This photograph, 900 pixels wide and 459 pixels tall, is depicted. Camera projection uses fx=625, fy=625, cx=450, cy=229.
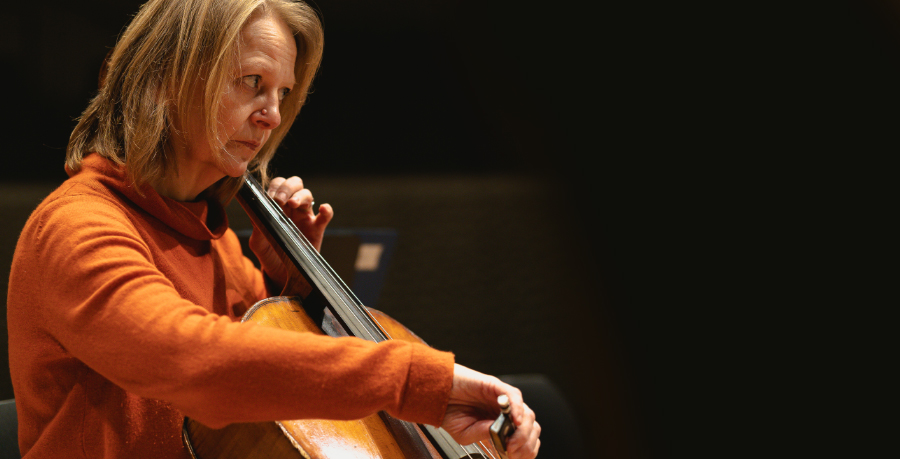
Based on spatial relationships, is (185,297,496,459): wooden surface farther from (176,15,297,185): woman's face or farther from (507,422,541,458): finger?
(176,15,297,185): woman's face

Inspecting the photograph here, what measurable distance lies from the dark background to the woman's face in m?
0.71

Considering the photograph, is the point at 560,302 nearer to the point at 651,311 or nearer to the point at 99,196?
the point at 651,311

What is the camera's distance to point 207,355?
20.2 inches

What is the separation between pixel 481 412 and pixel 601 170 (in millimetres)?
1290

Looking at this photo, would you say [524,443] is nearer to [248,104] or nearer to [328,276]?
[328,276]

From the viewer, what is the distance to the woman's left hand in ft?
3.31

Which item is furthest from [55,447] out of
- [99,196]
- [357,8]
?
[357,8]

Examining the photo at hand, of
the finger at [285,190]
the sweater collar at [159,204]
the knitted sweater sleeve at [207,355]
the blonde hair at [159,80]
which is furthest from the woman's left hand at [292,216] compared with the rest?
the knitted sweater sleeve at [207,355]

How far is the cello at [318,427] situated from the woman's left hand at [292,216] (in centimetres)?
10

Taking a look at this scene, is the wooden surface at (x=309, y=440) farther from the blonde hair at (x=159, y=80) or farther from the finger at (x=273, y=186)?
the finger at (x=273, y=186)

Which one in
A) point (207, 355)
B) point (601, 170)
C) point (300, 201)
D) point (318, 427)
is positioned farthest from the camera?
point (601, 170)

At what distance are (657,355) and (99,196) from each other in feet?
4.81

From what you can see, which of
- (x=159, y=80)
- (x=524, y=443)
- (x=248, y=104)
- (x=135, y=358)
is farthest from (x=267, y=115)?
(x=524, y=443)

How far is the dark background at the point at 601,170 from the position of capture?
1396 mm
